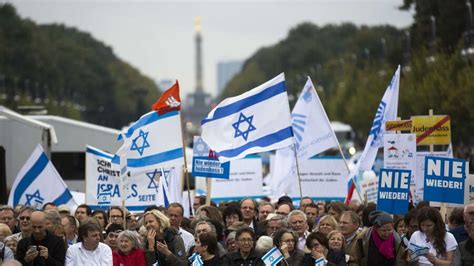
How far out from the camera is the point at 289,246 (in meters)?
13.9

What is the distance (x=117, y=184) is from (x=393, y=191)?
5766mm

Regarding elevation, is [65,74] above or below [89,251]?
above

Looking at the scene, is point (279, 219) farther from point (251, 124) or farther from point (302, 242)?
point (251, 124)

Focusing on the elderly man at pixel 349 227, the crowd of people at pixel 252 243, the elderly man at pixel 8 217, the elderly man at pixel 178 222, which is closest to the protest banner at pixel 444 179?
the crowd of people at pixel 252 243

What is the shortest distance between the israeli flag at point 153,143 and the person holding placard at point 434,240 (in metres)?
5.96

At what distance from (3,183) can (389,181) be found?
361 inches

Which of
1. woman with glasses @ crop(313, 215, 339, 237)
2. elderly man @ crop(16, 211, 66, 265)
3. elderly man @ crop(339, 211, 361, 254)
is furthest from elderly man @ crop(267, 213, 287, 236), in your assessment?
elderly man @ crop(16, 211, 66, 265)

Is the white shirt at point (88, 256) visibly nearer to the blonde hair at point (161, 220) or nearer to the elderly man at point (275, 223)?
the blonde hair at point (161, 220)

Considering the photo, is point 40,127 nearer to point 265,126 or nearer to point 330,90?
point 265,126

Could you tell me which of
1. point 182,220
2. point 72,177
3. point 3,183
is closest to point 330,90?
point 72,177

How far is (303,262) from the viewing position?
13.6 metres

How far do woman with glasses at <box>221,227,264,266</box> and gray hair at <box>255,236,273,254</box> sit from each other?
5cm

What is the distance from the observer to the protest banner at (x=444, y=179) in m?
15.9

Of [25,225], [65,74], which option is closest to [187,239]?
[25,225]
